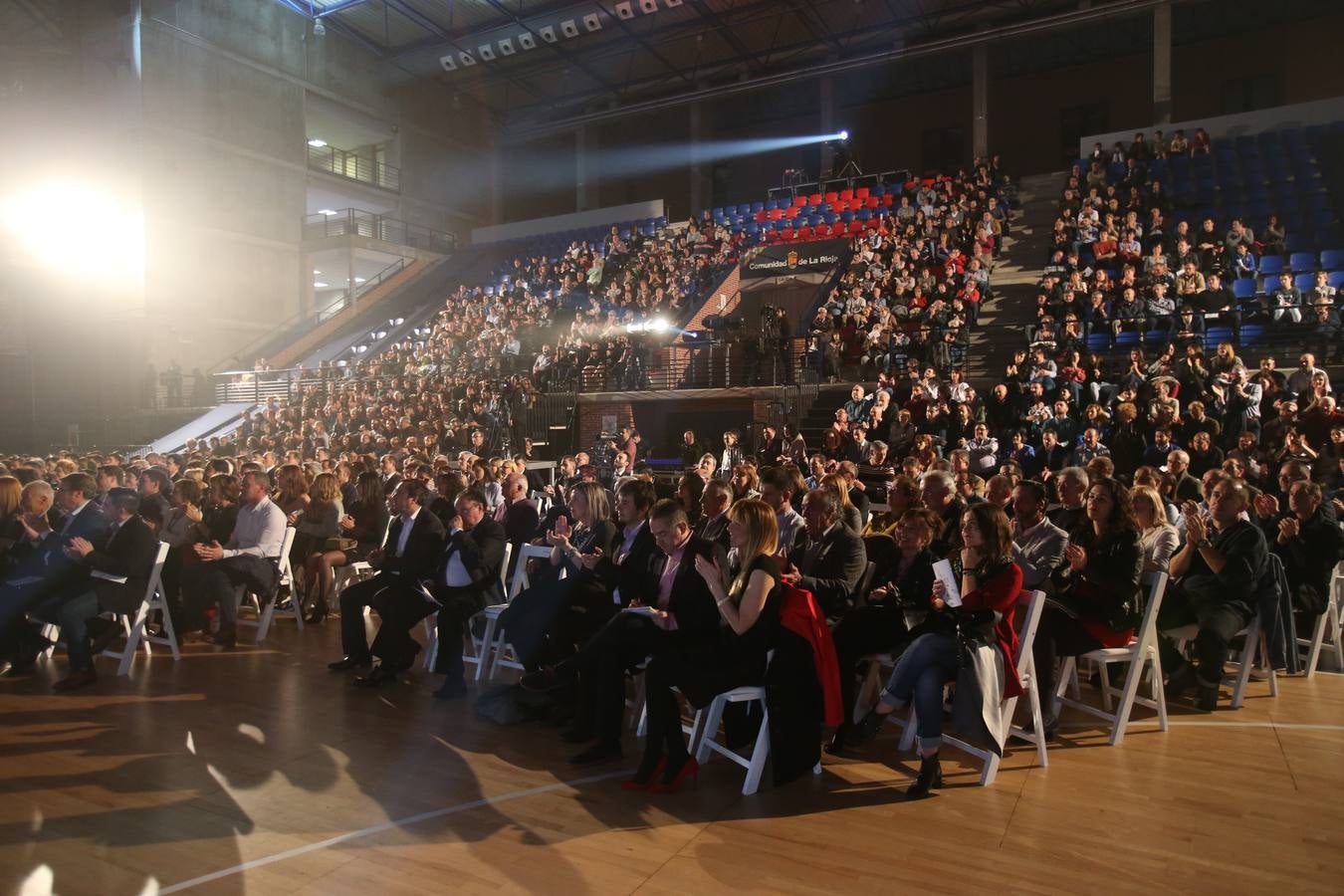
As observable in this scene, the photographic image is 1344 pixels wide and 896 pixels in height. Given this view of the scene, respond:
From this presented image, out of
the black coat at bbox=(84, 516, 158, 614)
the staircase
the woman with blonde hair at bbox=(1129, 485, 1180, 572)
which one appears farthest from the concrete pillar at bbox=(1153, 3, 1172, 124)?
the black coat at bbox=(84, 516, 158, 614)

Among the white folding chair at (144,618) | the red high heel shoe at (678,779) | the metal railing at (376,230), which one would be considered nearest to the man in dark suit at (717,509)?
the red high heel shoe at (678,779)

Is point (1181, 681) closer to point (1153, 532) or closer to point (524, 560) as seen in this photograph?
point (1153, 532)

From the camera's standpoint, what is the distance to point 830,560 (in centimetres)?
427

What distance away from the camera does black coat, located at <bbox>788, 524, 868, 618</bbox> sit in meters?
4.21

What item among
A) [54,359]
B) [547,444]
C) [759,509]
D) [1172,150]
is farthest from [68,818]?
[54,359]

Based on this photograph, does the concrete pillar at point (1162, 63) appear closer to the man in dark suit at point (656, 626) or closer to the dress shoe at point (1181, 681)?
the dress shoe at point (1181, 681)

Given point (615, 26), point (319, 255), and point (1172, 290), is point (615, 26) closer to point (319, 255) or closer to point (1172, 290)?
point (319, 255)

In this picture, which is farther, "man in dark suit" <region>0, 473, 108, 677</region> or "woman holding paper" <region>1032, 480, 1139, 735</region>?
"man in dark suit" <region>0, 473, 108, 677</region>

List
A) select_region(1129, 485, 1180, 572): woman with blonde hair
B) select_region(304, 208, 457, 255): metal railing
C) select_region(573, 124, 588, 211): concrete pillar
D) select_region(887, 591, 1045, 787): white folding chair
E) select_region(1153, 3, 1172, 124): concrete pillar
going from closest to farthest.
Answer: select_region(887, 591, 1045, 787): white folding chair, select_region(1129, 485, 1180, 572): woman with blonde hair, select_region(1153, 3, 1172, 124): concrete pillar, select_region(304, 208, 457, 255): metal railing, select_region(573, 124, 588, 211): concrete pillar

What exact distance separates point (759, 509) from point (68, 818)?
9.35ft

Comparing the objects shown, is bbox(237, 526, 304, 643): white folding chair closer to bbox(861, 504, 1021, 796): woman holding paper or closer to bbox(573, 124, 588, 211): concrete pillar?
bbox(861, 504, 1021, 796): woman holding paper

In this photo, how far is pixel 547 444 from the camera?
14703 mm

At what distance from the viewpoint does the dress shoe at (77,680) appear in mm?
4889

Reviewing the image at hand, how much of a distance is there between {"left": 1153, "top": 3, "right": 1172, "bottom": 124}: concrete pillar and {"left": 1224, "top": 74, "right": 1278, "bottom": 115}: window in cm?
265
